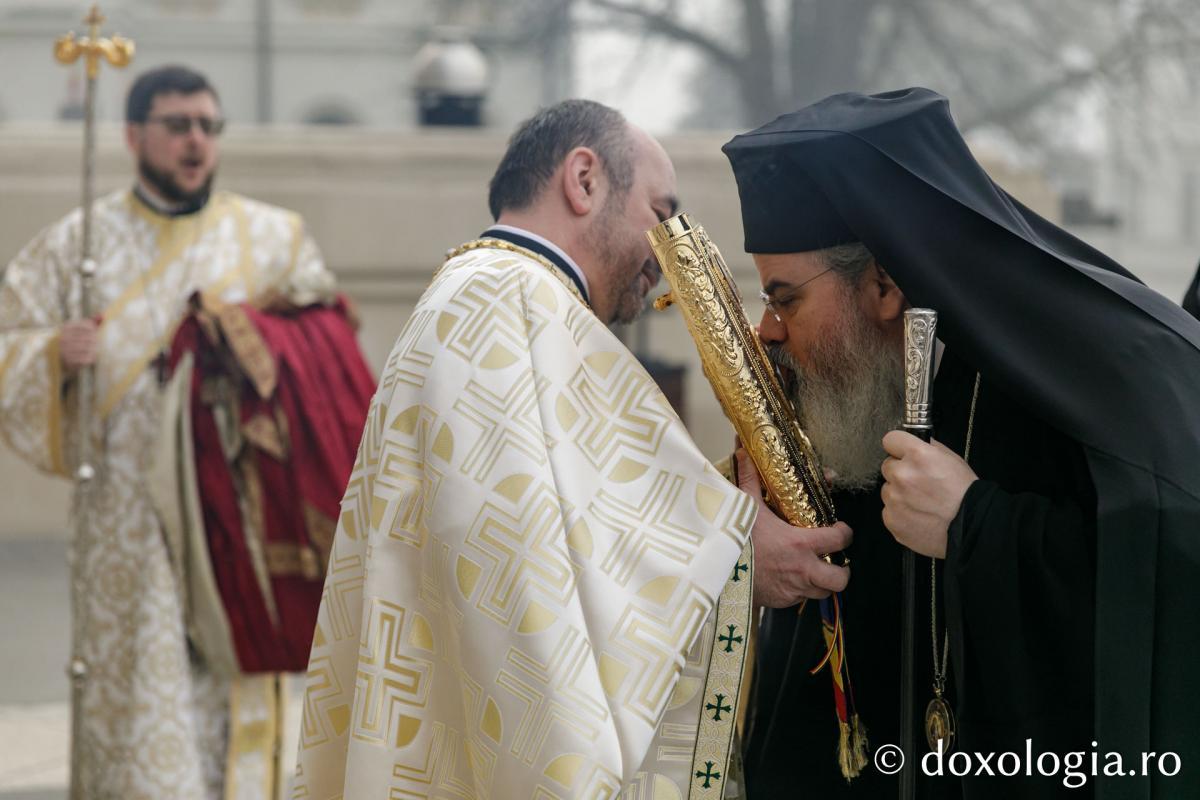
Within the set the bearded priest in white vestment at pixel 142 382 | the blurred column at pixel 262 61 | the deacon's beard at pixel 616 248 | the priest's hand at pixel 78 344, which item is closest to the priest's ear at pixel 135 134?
the bearded priest in white vestment at pixel 142 382

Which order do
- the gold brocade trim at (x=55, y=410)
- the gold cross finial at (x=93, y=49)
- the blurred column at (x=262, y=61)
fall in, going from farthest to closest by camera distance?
the blurred column at (x=262, y=61) < the gold brocade trim at (x=55, y=410) < the gold cross finial at (x=93, y=49)

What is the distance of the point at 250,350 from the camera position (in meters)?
4.94

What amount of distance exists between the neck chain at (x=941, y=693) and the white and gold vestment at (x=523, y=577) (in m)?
0.36

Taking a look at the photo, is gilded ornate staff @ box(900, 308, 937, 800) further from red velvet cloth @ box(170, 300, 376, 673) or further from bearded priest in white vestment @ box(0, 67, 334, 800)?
bearded priest in white vestment @ box(0, 67, 334, 800)

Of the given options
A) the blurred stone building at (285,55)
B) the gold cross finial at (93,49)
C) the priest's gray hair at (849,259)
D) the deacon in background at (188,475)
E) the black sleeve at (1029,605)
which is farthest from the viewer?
the blurred stone building at (285,55)

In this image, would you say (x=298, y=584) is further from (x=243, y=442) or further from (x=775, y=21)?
(x=775, y=21)

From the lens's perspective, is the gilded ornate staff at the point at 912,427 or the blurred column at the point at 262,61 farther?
the blurred column at the point at 262,61

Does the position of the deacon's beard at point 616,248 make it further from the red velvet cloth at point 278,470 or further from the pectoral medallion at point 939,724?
the red velvet cloth at point 278,470

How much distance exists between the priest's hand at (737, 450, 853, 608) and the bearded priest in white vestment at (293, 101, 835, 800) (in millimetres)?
93

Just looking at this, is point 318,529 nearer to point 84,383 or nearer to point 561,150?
point 84,383

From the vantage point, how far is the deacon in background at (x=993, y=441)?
7.22 ft

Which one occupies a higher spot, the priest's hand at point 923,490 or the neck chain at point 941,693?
the priest's hand at point 923,490

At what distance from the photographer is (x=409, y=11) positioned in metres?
35.2

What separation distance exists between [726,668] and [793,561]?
0.22m
